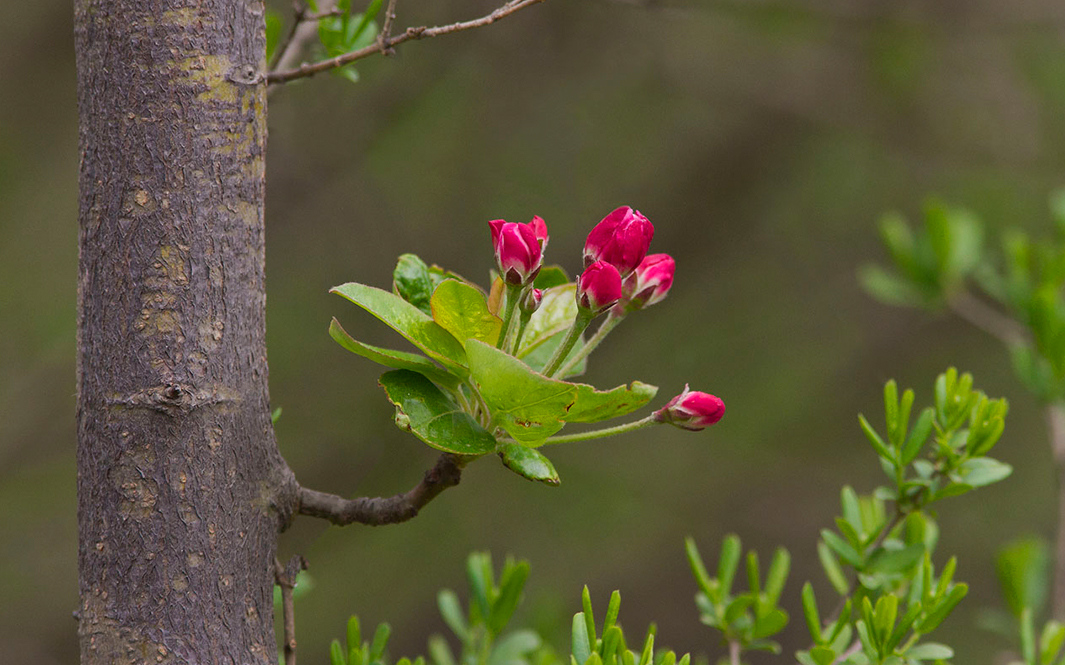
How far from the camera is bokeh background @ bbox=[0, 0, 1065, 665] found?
362 centimetres

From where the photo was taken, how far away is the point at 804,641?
5.23 m

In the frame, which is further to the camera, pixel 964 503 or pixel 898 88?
pixel 964 503

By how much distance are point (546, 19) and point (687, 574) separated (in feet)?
9.63

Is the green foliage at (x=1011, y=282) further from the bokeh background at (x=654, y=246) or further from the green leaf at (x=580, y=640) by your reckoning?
the bokeh background at (x=654, y=246)

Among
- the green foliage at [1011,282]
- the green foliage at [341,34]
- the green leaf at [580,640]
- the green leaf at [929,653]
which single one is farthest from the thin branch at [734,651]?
the green foliage at [341,34]

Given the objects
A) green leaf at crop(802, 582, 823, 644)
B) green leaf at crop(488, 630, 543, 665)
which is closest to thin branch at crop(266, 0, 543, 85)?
green leaf at crop(802, 582, 823, 644)

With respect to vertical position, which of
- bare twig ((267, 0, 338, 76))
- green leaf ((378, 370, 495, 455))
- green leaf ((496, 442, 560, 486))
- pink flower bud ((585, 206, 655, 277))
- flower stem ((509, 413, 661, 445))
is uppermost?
bare twig ((267, 0, 338, 76))

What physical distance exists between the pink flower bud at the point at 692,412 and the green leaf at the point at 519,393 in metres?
0.14

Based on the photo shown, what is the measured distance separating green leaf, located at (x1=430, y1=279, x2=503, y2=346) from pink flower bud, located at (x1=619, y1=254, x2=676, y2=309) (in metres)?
0.15

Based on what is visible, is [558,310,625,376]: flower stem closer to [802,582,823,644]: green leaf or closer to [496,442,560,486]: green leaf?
[496,442,560,486]: green leaf

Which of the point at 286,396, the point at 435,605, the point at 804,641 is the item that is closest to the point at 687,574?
the point at 804,641

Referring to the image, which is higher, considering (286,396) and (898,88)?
(898,88)

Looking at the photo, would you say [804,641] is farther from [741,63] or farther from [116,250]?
[116,250]

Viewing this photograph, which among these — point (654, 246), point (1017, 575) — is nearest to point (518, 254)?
point (1017, 575)
